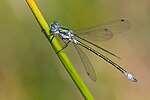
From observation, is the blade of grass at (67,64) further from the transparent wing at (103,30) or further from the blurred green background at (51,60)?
the blurred green background at (51,60)

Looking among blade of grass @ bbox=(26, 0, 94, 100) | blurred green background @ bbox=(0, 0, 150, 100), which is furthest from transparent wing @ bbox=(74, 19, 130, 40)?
blade of grass @ bbox=(26, 0, 94, 100)

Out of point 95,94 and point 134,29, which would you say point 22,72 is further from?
point 134,29

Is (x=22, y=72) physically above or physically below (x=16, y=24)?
below

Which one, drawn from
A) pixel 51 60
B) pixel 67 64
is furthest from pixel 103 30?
pixel 67 64

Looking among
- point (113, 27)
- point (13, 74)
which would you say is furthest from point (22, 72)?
point (113, 27)

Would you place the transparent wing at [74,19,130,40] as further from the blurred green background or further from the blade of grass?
the blade of grass
